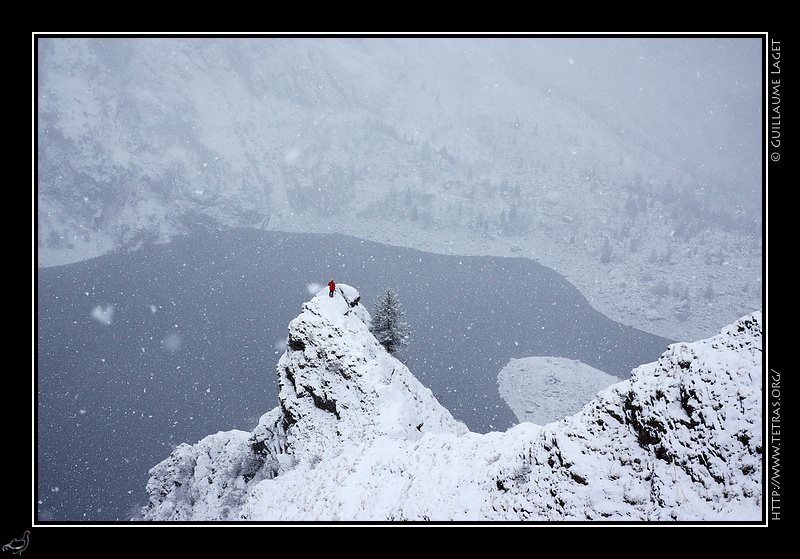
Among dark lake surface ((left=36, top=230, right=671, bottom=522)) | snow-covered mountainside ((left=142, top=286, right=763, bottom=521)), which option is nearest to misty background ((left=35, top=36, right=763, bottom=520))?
dark lake surface ((left=36, top=230, right=671, bottom=522))

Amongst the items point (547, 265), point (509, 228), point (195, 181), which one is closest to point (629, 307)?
point (547, 265)

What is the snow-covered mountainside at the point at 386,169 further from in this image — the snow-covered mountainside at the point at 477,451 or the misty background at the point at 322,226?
the snow-covered mountainside at the point at 477,451

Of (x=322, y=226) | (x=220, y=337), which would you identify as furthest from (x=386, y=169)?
(x=220, y=337)
